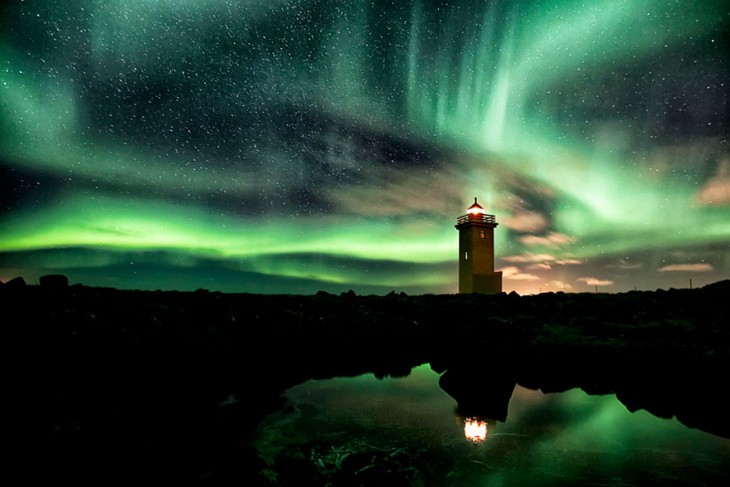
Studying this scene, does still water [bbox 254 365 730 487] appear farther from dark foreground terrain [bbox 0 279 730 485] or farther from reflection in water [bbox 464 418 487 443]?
dark foreground terrain [bbox 0 279 730 485]

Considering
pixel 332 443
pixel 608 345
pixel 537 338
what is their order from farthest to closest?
pixel 537 338, pixel 608 345, pixel 332 443

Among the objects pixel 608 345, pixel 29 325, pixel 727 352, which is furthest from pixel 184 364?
pixel 727 352

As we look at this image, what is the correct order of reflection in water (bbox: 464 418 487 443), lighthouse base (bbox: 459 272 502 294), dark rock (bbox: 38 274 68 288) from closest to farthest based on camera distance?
reflection in water (bbox: 464 418 487 443) < dark rock (bbox: 38 274 68 288) < lighthouse base (bbox: 459 272 502 294)

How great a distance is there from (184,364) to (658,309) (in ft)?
45.8

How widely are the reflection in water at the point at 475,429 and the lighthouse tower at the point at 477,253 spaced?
27807 millimetres

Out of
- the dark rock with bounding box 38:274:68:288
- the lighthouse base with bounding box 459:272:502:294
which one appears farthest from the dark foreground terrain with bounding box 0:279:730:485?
the lighthouse base with bounding box 459:272:502:294

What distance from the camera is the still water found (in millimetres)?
4031

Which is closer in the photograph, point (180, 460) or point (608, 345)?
point (180, 460)

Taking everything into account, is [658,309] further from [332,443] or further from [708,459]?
[332,443]

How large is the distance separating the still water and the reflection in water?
0.05ft

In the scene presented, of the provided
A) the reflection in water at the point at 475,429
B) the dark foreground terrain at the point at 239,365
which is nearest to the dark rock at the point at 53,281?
the dark foreground terrain at the point at 239,365

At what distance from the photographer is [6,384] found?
14.0 feet

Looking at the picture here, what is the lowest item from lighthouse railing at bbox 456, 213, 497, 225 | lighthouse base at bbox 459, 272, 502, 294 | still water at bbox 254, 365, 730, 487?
still water at bbox 254, 365, 730, 487

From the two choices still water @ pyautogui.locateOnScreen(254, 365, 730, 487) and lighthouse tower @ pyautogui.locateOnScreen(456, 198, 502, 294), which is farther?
lighthouse tower @ pyautogui.locateOnScreen(456, 198, 502, 294)
